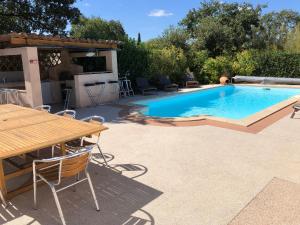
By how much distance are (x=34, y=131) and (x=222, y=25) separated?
24854mm

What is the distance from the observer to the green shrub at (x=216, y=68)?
1891cm

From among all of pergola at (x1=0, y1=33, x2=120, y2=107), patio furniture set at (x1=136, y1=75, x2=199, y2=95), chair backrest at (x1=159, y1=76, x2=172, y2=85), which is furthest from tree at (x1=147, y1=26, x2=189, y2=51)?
pergola at (x1=0, y1=33, x2=120, y2=107)

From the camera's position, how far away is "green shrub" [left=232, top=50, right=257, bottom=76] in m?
19.2

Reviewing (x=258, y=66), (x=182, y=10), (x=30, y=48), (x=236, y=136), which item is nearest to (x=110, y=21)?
(x=182, y=10)

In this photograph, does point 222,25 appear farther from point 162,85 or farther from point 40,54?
point 40,54

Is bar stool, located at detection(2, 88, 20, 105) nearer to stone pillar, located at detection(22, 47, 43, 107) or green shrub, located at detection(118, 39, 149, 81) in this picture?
stone pillar, located at detection(22, 47, 43, 107)

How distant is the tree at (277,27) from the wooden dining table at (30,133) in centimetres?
2276

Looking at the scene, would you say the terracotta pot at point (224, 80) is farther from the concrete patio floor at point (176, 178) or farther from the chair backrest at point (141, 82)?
the concrete patio floor at point (176, 178)

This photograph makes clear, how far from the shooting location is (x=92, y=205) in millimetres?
3816

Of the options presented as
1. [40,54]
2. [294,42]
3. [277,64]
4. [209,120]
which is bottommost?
[209,120]

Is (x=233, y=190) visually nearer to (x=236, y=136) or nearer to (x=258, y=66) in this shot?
(x=236, y=136)

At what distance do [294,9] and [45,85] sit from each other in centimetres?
4166

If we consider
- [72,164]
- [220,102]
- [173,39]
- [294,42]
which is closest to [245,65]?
[294,42]

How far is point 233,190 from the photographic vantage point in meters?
4.14
